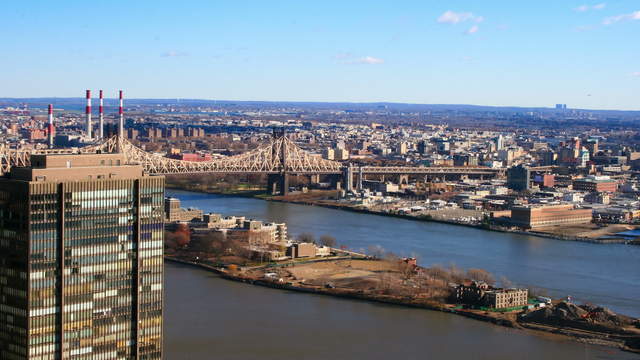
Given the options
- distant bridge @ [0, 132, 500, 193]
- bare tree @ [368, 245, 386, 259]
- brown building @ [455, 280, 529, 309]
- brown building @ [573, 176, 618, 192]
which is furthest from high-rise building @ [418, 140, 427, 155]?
brown building @ [455, 280, 529, 309]

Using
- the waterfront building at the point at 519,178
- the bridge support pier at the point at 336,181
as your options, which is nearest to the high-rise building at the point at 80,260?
the bridge support pier at the point at 336,181

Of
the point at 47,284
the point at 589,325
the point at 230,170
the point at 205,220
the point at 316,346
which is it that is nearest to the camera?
the point at 47,284

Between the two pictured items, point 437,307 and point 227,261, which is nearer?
point 437,307

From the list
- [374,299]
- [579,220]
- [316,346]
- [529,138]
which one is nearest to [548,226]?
[579,220]

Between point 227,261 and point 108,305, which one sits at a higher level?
point 108,305

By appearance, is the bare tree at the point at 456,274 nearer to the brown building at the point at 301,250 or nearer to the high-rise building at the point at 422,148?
the brown building at the point at 301,250

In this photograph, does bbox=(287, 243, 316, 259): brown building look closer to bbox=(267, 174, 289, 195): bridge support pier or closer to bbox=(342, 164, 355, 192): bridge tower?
bbox=(267, 174, 289, 195): bridge support pier

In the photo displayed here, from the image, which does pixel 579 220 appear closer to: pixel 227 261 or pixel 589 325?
pixel 227 261
